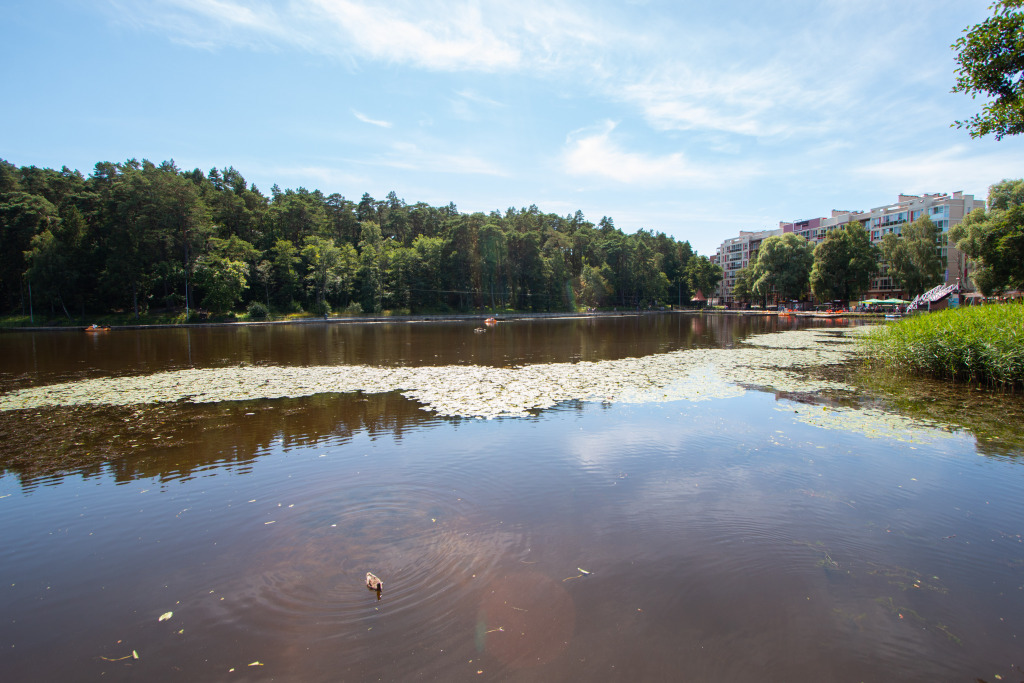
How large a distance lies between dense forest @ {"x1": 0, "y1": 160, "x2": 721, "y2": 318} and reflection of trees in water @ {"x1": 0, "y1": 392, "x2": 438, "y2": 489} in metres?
55.7

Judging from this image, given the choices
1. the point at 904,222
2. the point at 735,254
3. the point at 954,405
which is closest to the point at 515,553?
the point at 954,405

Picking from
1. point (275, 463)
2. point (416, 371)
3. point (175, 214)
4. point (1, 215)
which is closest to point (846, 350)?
point (416, 371)

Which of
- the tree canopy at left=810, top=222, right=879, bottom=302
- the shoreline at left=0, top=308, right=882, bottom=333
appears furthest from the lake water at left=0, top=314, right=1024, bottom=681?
the tree canopy at left=810, top=222, right=879, bottom=302

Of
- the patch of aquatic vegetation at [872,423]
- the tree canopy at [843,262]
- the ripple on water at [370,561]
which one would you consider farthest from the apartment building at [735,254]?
the ripple on water at [370,561]

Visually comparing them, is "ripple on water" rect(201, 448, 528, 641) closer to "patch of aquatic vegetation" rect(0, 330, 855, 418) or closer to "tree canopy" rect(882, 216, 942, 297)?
"patch of aquatic vegetation" rect(0, 330, 855, 418)

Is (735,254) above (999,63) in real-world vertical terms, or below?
above

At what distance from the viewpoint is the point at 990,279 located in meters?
40.4

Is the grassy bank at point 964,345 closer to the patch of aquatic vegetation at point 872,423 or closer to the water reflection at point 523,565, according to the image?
the patch of aquatic vegetation at point 872,423

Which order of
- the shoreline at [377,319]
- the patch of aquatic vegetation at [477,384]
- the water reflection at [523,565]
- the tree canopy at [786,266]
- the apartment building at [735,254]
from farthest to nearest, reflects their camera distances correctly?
the apartment building at [735,254] → the tree canopy at [786,266] → the shoreline at [377,319] → the patch of aquatic vegetation at [477,384] → the water reflection at [523,565]

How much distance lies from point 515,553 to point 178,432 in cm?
882

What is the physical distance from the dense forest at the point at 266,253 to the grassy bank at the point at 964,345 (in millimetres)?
64053

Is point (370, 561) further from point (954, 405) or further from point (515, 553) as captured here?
point (954, 405)

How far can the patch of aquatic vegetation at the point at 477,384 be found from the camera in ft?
44.7

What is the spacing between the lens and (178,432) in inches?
416
